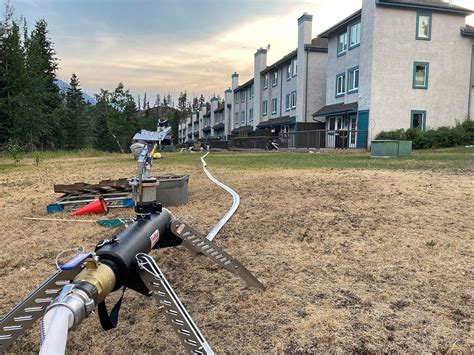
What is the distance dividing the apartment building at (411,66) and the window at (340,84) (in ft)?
7.52

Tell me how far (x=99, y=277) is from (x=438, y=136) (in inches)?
983

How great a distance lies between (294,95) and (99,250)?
120ft

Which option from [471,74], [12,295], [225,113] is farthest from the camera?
[225,113]

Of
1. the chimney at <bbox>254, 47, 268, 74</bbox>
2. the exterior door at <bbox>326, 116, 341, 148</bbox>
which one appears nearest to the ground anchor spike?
the exterior door at <bbox>326, 116, 341, 148</bbox>

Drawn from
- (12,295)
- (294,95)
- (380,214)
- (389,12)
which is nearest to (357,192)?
(380,214)

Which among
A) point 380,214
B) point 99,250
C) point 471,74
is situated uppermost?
point 471,74

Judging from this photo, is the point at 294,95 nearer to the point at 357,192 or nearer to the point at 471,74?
the point at 471,74

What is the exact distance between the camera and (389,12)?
24.1 m

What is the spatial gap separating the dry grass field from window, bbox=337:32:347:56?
81.3 feet

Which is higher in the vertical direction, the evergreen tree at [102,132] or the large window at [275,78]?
the large window at [275,78]

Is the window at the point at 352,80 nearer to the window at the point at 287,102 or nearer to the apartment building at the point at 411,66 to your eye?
the apartment building at the point at 411,66

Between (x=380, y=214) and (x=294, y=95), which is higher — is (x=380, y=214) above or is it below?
below

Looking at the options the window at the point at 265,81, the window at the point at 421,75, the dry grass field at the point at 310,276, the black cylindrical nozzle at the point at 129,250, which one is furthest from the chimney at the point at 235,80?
the black cylindrical nozzle at the point at 129,250

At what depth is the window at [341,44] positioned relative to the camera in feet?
92.9
